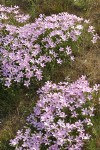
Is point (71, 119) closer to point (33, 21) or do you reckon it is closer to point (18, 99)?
point (18, 99)

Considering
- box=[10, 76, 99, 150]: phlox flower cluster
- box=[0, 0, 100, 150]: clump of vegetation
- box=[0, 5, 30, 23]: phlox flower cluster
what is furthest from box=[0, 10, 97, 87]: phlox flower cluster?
box=[10, 76, 99, 150]: phlox flower cluster

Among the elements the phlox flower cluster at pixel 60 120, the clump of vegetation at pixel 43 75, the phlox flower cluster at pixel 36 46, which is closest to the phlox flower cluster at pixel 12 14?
the clump of vegetation at pixel 43 75

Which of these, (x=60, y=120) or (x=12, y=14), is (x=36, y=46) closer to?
(x=12, y=14)

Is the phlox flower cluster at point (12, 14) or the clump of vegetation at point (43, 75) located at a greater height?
the phlox flower cluster at point (12, 14)

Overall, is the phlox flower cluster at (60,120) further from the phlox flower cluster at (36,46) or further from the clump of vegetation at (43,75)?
the phlox flower cluster at (36,46)

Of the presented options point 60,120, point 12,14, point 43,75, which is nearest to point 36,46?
point 43,75

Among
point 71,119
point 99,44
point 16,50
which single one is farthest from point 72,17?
point 71,119

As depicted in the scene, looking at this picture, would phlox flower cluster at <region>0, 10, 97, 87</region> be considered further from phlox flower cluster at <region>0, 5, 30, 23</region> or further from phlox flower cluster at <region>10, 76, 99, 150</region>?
phlox flower cluster at <region>10, 76, 99, 150</region>
